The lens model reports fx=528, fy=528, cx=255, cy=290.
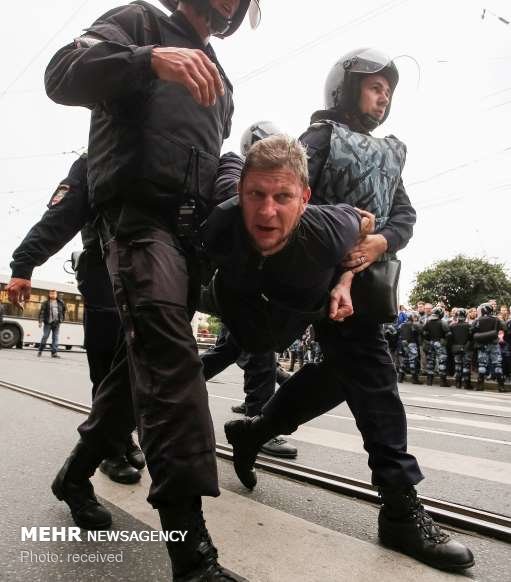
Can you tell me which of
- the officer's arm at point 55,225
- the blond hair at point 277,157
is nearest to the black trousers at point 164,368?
the blond hair at point 277,157

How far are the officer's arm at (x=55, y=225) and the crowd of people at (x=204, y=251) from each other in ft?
2.62

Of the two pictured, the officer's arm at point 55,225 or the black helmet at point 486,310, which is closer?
the officer's arm at point 55,225

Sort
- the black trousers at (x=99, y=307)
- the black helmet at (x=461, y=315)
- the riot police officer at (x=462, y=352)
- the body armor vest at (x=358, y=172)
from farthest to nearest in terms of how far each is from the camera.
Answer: the black helmet at (x=461, y=315) → the riot police officer at (x=462, y=352) → the black trousers at (x=99, y=307) → the body armor vest at (x=358, y=172)

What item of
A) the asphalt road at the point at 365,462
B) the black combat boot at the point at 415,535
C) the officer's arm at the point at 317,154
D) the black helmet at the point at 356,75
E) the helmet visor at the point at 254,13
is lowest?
the asphalt road at the point at 365,462

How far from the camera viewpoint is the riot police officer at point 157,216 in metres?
1.34

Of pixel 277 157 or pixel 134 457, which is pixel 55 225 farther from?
pixel 277 157

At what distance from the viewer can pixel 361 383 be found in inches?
75.5

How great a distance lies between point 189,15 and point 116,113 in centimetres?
53

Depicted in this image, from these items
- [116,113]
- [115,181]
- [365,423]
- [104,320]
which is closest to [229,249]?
[115,181]

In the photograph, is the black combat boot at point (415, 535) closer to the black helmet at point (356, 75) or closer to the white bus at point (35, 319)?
the black helmet at point (356, 75)

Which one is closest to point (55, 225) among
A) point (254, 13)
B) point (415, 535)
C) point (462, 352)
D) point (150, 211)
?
point (150, 211)

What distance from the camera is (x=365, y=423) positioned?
73.9 inches

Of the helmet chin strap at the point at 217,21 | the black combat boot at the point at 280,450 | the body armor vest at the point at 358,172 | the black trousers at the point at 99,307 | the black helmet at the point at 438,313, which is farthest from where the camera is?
the black helmet at the point at 438,313

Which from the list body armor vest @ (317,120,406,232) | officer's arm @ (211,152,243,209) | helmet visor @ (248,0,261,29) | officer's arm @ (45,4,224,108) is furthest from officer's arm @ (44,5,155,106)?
body armor vest @ (317,120,406,232)
